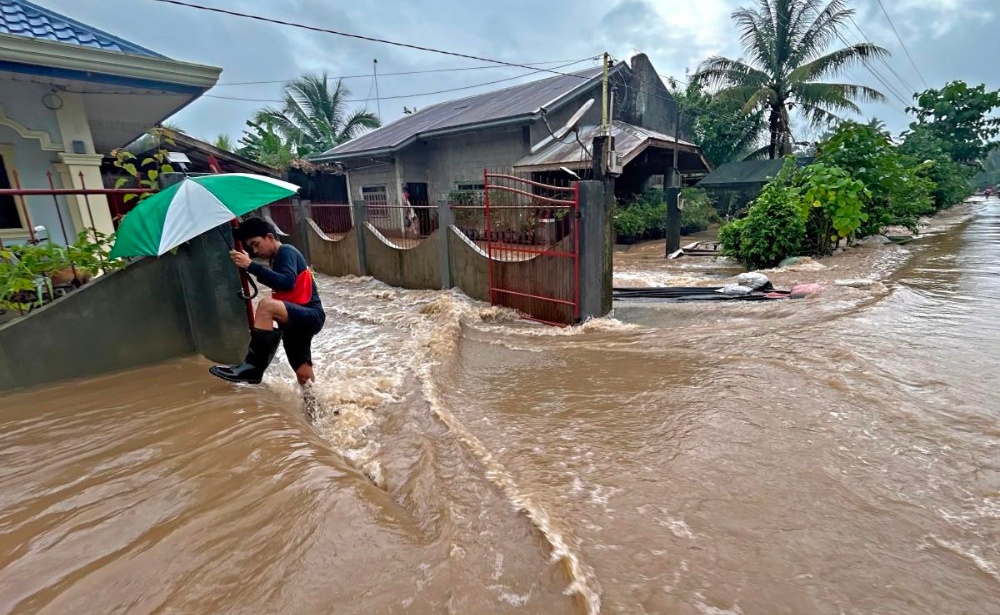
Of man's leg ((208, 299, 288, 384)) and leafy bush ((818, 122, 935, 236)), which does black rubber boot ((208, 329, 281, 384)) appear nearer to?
man's leg ((208, 299, 288, 384))

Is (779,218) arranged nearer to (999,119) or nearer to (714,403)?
(714,403)

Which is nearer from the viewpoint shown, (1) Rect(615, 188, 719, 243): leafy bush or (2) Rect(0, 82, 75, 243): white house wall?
(2) Rect(0, 82, 75, 243): white house wall

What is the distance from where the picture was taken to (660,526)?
97.0 inches

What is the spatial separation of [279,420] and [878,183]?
1328 centimetres

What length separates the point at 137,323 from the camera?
390cm

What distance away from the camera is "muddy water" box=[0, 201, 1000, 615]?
1957 mm

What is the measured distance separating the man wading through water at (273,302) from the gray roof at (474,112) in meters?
11.5

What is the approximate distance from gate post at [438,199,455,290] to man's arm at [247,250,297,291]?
480 centimetres

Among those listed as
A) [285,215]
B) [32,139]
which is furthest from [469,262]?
[285,215]

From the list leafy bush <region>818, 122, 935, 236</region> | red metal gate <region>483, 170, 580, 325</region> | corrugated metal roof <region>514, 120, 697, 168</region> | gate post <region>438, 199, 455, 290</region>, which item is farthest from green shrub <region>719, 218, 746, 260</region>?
gate post <region>438, 199, 455, 290</region>

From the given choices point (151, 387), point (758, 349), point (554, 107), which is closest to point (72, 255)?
point (151, 387)

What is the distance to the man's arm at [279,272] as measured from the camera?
334cm

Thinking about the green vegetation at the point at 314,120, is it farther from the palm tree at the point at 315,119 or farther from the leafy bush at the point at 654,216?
the leafy bush at the point at 654,216

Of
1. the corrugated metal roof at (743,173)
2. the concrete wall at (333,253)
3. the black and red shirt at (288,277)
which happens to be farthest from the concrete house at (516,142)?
the black and red shirt at (288,277)
